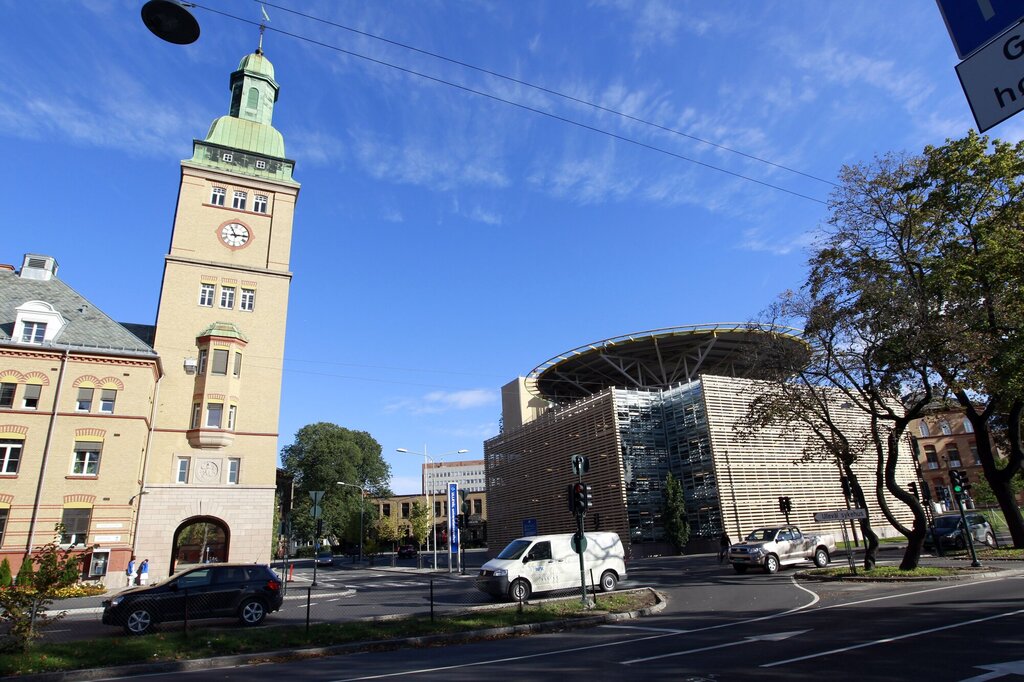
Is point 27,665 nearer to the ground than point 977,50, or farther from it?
nearer to the ground

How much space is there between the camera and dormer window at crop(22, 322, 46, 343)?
29.8 metres

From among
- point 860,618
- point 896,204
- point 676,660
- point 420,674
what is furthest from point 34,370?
point 896,204

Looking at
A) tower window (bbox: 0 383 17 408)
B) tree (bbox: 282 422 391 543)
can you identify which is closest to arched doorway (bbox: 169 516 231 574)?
tree (bbox: 282 422 391 543)

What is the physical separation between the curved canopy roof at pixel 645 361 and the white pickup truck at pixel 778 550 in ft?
58.6

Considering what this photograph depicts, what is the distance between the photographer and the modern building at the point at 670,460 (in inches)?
1437

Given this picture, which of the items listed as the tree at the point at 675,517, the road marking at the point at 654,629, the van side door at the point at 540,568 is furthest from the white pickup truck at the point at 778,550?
the road marking at the point at 654,629

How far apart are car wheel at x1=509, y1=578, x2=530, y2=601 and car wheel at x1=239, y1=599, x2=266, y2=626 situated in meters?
6.72

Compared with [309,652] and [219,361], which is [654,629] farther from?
[219,361]

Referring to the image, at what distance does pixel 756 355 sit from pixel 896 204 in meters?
7.32

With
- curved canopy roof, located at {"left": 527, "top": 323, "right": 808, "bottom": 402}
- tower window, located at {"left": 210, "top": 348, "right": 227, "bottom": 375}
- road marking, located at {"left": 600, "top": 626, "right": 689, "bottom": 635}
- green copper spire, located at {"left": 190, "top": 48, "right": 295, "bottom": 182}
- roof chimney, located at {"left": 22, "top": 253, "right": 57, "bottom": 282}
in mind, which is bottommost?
road marking, located at {"left": 600, "top": 626, "right": 689, "bottom": 635}

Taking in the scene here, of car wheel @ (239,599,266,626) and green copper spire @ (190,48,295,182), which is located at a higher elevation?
green copper spire @ (190,48,295,182)

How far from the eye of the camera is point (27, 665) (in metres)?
9.47

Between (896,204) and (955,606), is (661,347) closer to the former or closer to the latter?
(896,204)

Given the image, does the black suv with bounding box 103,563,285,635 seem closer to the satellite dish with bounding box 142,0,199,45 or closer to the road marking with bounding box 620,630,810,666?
the road marking with bounding box 620,630,810,666
